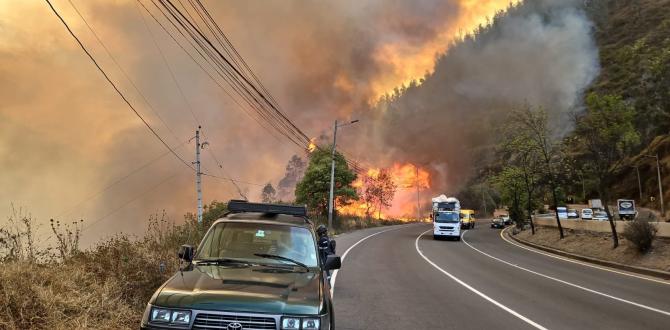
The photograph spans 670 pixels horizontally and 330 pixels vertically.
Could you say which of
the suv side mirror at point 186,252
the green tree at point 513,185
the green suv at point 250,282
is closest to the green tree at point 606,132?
the green tree at point 513,185

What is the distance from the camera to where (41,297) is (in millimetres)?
5949

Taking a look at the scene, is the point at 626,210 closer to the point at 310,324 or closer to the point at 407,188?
the point at 310,324

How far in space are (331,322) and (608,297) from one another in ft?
33.2

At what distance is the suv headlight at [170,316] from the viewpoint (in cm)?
407

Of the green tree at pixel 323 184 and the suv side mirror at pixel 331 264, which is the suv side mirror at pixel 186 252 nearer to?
the suv side mirror at pixel 331 264

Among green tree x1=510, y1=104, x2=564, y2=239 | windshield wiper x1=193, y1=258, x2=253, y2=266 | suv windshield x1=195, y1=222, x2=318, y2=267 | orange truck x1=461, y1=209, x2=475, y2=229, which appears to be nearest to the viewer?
windshield wiper x1=193, y1=258, x2=253, y2=266

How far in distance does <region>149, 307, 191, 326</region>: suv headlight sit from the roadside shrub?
68.4ft

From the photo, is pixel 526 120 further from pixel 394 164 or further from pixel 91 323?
pixel 394 164

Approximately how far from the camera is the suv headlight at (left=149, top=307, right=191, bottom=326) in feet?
13.3

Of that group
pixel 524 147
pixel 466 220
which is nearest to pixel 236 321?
pixel 524 147

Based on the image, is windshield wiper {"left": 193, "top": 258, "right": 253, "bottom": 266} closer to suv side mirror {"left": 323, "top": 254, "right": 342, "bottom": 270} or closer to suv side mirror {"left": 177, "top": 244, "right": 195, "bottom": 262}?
suv side mirror {"left": 177, "top": 244, "right": 195, "bottom": 262}

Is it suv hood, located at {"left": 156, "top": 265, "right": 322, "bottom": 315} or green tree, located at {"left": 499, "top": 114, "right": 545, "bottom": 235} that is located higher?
green tree, located at {"left": 499, "top": 114, "right": 545, "bottom": 235}

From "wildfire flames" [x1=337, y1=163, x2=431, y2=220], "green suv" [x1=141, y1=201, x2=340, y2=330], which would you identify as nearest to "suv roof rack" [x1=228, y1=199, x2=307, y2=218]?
"green suv" [x1=141, y1=201, x2=340, y2=330]

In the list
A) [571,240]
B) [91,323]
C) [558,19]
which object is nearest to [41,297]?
[91,323]
